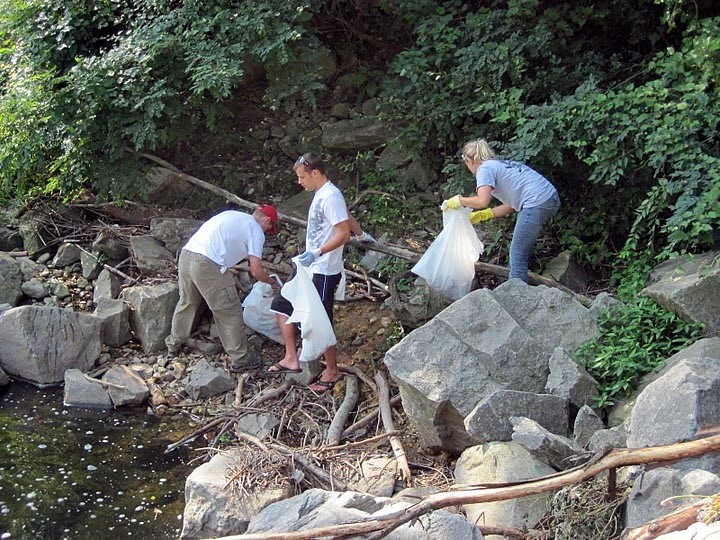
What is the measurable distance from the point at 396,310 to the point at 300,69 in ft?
9.66

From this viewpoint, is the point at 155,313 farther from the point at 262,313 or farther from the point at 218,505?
the point at 218,505

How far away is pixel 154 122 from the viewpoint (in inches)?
336

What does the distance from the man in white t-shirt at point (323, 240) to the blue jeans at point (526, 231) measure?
49.8 inches

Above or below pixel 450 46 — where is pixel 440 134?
below

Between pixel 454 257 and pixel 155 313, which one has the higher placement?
pixel 454 257

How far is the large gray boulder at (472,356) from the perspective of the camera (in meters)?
5.54

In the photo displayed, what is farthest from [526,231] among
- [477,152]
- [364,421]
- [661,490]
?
[661,490]

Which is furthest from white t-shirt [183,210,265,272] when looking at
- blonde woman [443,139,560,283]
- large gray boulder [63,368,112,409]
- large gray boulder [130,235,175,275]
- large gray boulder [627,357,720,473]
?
large gray boulder [627,357,720,473]

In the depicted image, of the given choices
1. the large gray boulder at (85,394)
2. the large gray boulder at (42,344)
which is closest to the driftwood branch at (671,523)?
the large gray boulder at (85,394)

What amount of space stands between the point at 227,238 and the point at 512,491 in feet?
11.1

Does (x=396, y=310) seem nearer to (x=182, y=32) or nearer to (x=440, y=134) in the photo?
(x=440, y=134)

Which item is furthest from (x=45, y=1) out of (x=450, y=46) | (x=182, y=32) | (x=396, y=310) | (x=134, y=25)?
(x=396, y=310)

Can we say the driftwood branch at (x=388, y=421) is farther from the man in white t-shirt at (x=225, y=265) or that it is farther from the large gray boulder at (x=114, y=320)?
the large gray boulder at (x=114, y=320)

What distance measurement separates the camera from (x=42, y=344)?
7168 millimetres
